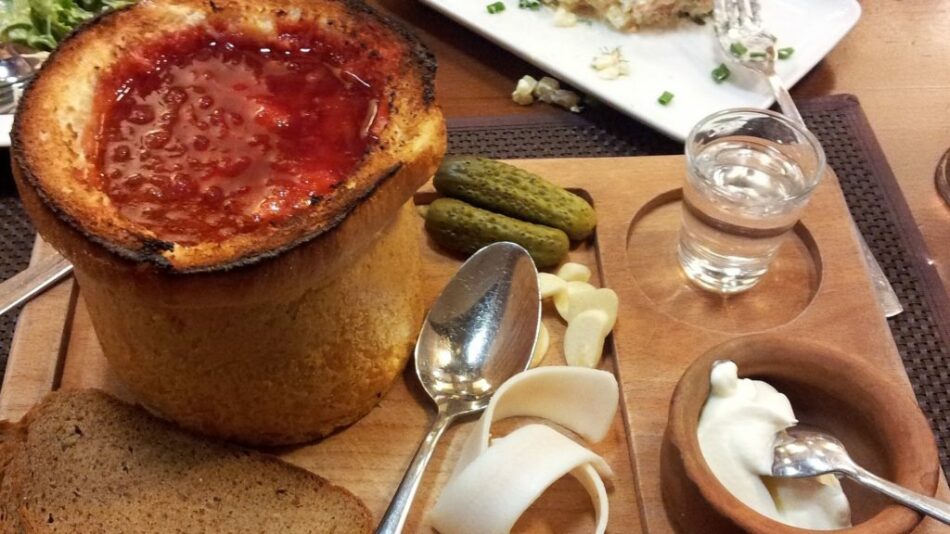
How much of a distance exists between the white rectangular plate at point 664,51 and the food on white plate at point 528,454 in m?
0.91

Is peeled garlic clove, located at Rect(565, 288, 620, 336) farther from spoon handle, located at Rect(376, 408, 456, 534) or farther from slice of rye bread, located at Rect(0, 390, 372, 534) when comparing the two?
slice of rye bread, located at Rect(0, 390, 372, 534)

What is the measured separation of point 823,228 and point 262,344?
117 centimetres

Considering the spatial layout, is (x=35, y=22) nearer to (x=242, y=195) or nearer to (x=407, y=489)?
(x=242, y=195)

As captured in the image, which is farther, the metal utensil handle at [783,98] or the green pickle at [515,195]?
the metal utensil handle at [783,98]

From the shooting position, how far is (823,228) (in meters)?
1.78

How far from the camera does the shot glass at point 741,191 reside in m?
1.62

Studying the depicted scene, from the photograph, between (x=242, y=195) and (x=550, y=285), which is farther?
(x=550, y=285)

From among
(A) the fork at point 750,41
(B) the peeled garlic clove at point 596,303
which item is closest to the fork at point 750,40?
(A) the fork at point 750,41

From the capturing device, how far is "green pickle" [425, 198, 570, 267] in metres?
1.69

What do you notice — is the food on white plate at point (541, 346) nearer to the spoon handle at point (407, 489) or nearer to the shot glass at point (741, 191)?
the spoon handle at point (407, 489)

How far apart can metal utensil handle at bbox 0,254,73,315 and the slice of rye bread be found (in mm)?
299

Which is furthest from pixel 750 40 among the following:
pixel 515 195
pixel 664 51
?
pixel 515 195

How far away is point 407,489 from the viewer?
1331 mm

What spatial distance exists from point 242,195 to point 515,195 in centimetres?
64
